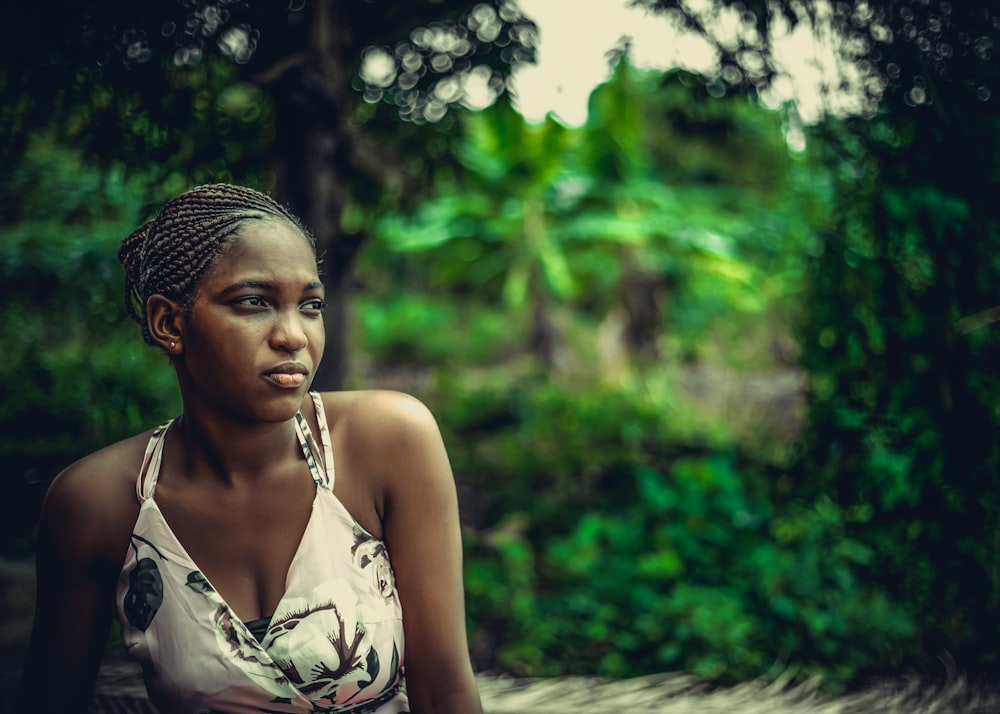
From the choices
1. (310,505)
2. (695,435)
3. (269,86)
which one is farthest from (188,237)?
(695,435)

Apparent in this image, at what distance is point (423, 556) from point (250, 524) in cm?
33

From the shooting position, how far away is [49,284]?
4508 mm

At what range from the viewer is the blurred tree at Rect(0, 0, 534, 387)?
227 cm

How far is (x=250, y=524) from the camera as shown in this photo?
5.01 feet

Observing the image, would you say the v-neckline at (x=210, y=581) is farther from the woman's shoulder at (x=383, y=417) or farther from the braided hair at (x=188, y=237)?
the braided hair at (x=188, y=237)

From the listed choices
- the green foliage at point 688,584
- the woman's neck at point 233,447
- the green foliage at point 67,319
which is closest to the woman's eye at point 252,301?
the woman's neck at point 233,447

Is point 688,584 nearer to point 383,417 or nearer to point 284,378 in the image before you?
point 383,417

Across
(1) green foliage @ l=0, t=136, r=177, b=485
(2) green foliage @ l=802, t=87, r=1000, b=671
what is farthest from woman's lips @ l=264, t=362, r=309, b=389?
(2) green foliage @ l=802, t=87, r=1000, b=671

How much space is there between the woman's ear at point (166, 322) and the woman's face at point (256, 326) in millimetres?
16

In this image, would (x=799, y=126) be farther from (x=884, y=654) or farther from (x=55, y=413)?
(x=55, y=413)

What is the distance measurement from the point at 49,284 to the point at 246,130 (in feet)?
8.29

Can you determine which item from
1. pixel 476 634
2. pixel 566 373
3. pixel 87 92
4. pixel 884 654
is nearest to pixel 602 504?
pixel 476 634

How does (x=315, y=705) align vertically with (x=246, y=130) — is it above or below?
below

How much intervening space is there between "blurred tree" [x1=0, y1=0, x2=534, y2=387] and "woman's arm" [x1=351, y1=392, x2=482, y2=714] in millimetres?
1313
